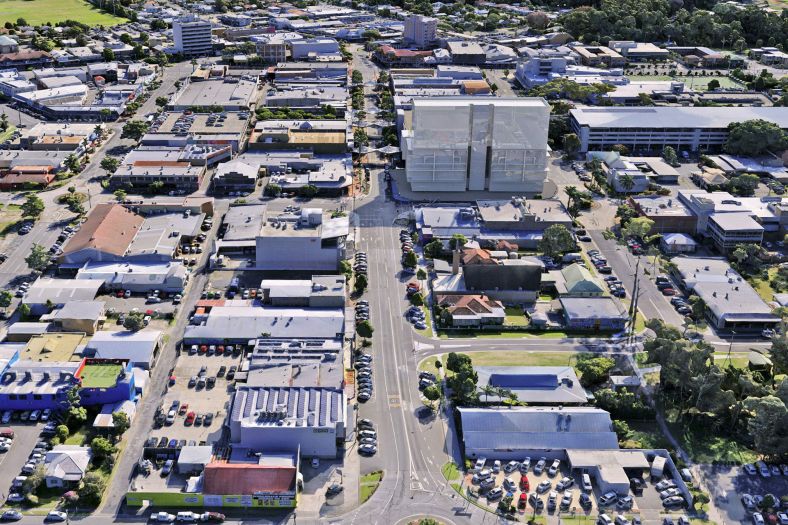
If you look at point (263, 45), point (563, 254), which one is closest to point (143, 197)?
point (563, 254)

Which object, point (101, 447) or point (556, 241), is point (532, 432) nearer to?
point (101, 447)

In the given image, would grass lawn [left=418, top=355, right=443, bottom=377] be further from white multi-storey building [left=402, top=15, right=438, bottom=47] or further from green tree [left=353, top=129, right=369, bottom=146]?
white multi-storey building [left=402, top=15, right=438, bottom=47]

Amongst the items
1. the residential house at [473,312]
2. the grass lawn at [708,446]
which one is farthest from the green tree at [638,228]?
the grass lawn at [708,446]

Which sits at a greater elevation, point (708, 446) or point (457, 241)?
point (457, 241)

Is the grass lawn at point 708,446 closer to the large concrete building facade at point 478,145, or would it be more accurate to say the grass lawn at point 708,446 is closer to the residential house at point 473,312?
the residential house at point 473,312

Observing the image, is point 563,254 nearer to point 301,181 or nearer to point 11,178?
point 301,181

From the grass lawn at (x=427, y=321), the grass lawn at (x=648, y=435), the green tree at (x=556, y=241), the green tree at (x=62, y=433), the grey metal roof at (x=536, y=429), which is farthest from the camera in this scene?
the green tree at (x=556, y=241)

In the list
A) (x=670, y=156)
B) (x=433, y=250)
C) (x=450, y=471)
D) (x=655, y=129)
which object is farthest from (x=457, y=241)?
(x=655, y=129)
